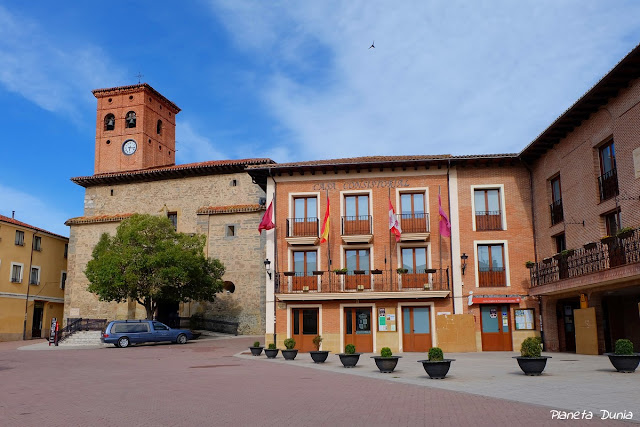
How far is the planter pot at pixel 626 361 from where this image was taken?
47.3ft

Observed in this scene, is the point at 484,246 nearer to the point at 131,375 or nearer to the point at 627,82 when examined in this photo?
the point at 627,82

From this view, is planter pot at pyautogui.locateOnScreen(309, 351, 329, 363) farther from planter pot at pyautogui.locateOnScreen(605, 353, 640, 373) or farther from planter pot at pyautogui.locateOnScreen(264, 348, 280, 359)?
planter pot at pyautogui.locateOnScreen(605, 353, 640, 373)

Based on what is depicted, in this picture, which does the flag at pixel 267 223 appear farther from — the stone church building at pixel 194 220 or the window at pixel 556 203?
the stone church building at pixel 194 220

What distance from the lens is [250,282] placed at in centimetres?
4100

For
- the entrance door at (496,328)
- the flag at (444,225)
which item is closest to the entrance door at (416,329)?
the entrance door at (496,328)

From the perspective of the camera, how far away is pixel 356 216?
1112 inches

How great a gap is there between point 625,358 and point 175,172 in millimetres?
36648

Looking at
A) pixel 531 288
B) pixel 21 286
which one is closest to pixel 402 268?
pixel 531 288

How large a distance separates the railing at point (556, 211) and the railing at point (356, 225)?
8294 mm

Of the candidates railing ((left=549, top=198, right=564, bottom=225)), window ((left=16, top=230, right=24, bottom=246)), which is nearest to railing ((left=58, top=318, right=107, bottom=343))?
window ((left=16, top=230, right=24, bottom=246))

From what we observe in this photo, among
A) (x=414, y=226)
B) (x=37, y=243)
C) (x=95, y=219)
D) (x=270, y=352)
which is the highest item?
(x=95, y=219)

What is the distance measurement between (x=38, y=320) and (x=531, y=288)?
39.2 m

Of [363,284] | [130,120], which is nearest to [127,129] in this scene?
[130,120]

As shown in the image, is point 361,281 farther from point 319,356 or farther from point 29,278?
point 29,278
